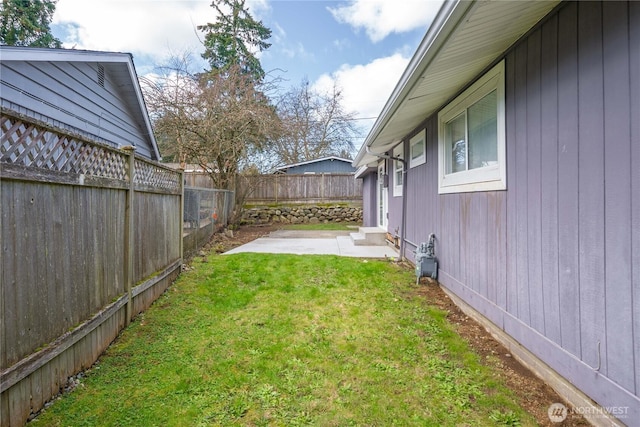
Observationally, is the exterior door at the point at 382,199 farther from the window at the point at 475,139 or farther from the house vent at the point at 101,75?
the house vent at the point at 101,75

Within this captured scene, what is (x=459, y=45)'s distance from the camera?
2496mm

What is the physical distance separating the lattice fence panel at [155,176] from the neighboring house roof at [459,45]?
2.98 meters

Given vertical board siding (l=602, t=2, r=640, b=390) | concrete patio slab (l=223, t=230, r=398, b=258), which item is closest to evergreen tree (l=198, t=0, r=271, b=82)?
concrete patio slab (l=223, t=230, r=398, b=258)

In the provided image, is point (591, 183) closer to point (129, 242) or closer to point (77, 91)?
point (129, 242)

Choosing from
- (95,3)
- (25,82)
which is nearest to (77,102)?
(25,82)

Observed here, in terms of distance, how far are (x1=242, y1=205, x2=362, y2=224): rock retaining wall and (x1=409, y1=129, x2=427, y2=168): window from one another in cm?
839

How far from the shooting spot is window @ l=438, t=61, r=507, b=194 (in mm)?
2936

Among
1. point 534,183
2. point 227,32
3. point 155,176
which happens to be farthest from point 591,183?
point 227,32

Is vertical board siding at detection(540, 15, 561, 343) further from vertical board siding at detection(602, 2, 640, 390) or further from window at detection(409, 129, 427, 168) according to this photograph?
window at detection(409, 129, 427, 168)

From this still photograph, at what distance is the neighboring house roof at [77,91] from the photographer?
4211 millimetres

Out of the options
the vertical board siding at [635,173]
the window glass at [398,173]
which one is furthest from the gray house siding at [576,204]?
the window glass at [398,173]

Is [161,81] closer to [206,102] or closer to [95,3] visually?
[206,102]

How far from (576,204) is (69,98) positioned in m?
6.92

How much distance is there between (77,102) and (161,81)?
5222mm
